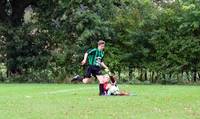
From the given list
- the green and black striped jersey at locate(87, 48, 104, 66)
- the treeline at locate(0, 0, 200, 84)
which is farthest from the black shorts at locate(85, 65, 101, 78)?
the treeline at locate(0, 0, 200, 84)

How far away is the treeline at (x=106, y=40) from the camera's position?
1111 inches

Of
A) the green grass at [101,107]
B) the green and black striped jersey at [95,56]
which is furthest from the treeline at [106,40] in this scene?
the green grass at [101,107]

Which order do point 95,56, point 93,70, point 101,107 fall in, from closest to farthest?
point 101,107, point 95,56, point 93,70

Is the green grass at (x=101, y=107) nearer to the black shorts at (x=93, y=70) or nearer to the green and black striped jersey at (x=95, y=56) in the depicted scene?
the black shorts at (x=93, y=70)

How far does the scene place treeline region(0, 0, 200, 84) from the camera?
92.6 ft

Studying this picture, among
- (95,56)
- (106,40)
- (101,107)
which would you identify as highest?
(106,40)

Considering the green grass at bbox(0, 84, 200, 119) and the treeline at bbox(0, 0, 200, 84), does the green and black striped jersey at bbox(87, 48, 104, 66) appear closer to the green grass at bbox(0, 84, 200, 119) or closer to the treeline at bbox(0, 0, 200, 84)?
the green grass at bbox(0, 84, 200, 119)

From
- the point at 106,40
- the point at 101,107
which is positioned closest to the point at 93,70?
the point at 101,107

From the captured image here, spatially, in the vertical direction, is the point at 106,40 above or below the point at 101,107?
above

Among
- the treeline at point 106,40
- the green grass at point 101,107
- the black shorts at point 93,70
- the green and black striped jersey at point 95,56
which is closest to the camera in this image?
the green grass at point 101,107

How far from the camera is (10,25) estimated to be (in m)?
29.8

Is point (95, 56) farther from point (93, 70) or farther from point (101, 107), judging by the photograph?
point (101, 107)

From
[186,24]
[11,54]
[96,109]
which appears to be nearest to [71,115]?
[96,109]

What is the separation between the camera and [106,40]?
96.1 ft
